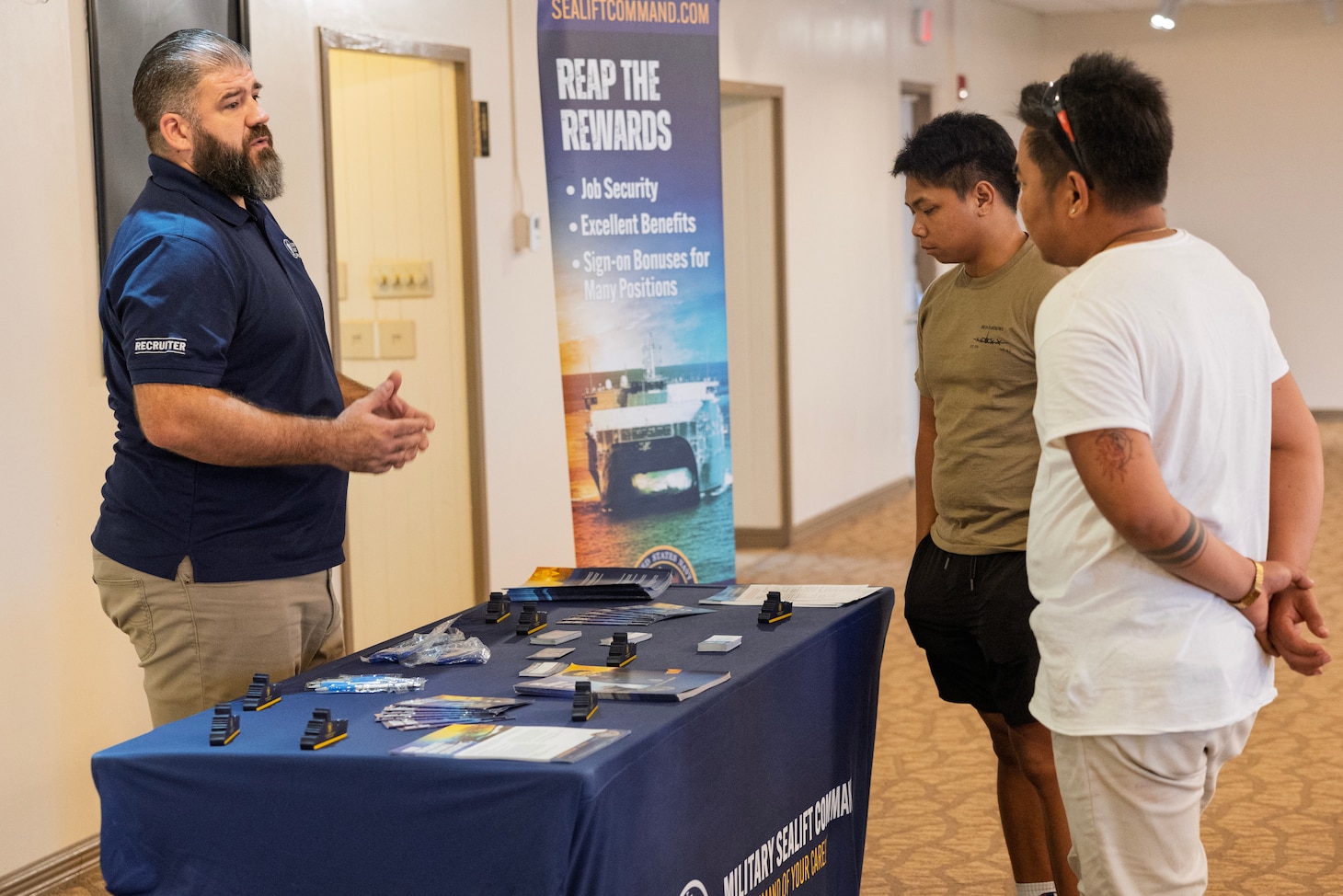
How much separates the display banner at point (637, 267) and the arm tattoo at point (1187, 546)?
8.80 ft

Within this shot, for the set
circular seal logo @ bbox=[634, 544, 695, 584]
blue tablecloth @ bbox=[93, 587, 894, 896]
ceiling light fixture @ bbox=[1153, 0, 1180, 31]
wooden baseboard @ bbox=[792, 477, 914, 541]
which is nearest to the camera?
blue tablecloth @ bbox=[93, 587, 894, 896]

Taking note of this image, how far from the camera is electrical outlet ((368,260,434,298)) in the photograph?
474 cm

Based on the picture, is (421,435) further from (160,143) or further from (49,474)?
(49,474)

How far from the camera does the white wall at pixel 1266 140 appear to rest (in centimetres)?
1109

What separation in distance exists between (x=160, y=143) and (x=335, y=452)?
1.98ft

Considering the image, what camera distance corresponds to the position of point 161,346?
1977 millimetres

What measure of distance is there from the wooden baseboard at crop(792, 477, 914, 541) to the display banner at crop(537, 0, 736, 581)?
2.97 metres

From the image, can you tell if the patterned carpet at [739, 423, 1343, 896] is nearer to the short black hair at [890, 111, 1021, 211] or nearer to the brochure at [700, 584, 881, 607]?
the brochure at [700, 584, 881, 607]

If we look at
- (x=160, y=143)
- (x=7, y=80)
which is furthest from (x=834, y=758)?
(x=7, y=80)

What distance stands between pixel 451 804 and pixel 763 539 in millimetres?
5684

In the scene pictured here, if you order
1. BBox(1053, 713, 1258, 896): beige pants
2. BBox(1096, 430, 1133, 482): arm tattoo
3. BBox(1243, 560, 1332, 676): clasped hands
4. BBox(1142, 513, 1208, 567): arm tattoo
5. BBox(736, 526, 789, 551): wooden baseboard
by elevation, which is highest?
BBox(1096, 430, 1133, 482): arm tattoo

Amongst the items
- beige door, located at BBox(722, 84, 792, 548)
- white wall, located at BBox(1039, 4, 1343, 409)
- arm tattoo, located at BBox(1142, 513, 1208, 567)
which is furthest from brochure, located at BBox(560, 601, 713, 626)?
white wall, located at BBox(1039, 4, 1343, 409)

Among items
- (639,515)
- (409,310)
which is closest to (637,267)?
(639,515)

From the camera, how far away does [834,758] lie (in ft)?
7.47
